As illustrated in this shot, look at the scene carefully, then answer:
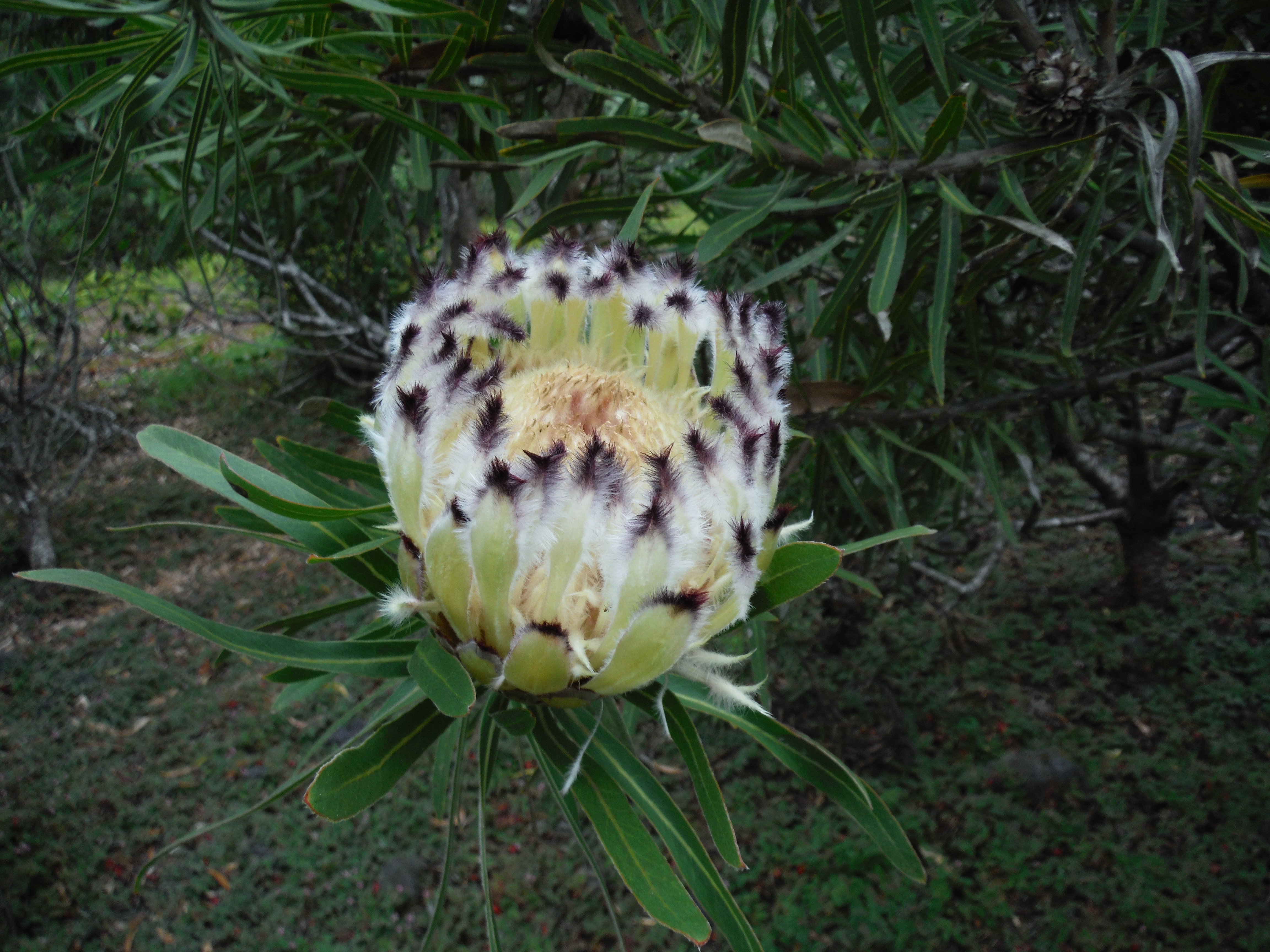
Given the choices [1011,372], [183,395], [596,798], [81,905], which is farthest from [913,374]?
[183,395]

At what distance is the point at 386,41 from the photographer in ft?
3.81

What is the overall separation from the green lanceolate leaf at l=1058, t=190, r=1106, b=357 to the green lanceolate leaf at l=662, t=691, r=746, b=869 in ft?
2.32

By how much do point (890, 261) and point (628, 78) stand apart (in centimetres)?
38

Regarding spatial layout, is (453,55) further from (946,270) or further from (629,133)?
(946,270)

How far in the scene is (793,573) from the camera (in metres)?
0.64

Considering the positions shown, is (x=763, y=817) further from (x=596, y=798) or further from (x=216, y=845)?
(x=596, y=798)

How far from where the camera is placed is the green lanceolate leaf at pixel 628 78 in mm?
873

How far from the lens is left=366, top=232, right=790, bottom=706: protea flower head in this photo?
591mm

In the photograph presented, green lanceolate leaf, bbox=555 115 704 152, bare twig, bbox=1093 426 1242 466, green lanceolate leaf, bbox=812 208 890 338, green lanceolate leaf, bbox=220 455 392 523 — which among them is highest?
green lanceolate leaf, bbox=555 115 704 152

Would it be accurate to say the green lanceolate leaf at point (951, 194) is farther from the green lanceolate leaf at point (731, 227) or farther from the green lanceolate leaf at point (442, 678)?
the green lanceolate leaf at point (442, 678)

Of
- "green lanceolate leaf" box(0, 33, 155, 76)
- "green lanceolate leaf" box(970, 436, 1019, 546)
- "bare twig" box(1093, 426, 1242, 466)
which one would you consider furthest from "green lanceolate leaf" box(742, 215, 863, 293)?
"bare twig" box(1093, 426, 1242, 466)

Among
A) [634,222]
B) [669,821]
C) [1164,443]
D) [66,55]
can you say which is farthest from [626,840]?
[1164,443]

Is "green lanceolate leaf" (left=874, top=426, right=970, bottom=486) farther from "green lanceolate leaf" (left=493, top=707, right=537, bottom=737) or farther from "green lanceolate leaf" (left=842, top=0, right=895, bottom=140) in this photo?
"green lanceolate leaf" (left=493, top=707, right=537, bottom=737)

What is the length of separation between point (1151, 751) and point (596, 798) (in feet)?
8.76
